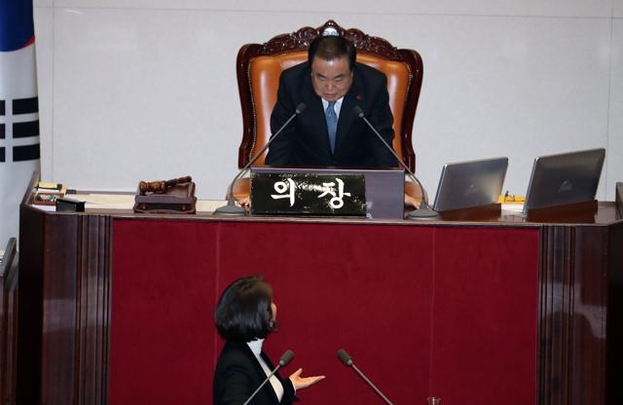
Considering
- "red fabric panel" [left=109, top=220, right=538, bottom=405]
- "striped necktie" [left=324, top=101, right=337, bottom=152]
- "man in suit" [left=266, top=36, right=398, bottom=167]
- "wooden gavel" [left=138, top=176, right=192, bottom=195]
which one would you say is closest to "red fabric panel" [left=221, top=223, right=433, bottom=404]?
"red fabric panel" [left=109, top=220, right=538, bottom=405]

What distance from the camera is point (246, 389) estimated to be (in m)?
3.29

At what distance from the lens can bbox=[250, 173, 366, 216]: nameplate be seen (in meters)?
4.05

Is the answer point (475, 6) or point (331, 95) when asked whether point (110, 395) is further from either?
point (475, 6)

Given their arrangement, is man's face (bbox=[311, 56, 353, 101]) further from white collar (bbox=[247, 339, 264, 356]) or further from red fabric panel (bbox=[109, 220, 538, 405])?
white collar (bbox=[247, 339, 264, 356])

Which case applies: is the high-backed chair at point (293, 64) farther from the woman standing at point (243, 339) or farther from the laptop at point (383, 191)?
the woman standing at point (243, 339)

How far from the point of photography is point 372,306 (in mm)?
4031

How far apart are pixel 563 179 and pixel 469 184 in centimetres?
36

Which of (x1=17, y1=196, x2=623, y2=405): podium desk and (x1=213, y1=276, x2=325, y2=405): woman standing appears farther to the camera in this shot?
(x1=17, y1=196, x2=623, y2=405): podium desk

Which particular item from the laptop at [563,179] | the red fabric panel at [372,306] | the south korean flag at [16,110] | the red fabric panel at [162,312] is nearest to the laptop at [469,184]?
the laptop at [563,179]

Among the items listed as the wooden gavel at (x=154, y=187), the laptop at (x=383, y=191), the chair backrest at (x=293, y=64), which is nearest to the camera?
the laptop at (x=383, y=191)

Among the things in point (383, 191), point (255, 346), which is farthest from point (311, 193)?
point (255, 346)

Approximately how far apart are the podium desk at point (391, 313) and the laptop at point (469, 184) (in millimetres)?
213

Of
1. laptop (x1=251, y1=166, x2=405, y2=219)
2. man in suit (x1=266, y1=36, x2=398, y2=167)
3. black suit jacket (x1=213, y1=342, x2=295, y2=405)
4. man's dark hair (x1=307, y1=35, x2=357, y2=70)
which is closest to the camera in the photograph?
black suit jacket (x1=213, y1=342, x2=295, y2=405)

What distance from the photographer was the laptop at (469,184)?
422 centimetres
